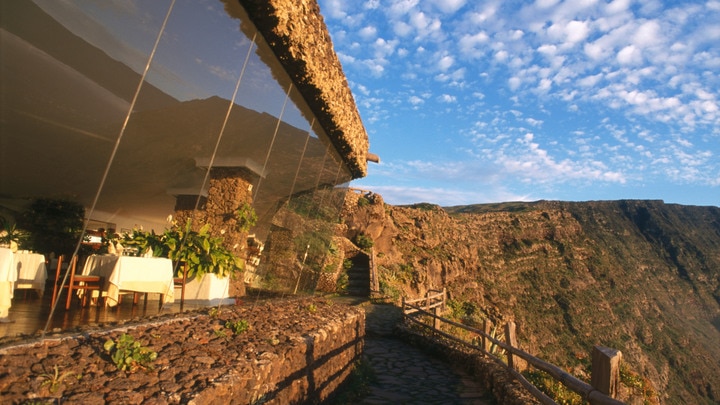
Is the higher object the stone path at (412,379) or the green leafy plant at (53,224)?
the green leafy plant at (53,224)

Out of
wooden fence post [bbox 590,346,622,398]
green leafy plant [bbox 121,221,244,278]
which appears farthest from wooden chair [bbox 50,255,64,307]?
wooden fence post [bbox 590,346,622,398]

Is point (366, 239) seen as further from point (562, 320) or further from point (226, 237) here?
point (562, 320)

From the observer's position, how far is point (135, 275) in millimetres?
3932

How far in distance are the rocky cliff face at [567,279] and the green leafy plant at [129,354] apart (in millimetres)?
12781

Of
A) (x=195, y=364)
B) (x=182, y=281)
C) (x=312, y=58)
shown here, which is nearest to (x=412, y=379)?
(x=182, y=281)

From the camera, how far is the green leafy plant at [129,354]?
2352mm

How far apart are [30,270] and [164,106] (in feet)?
4.60

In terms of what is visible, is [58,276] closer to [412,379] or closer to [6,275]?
[6,275]

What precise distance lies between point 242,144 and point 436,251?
77.4ft

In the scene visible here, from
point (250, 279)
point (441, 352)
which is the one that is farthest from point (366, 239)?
point (250, 279)

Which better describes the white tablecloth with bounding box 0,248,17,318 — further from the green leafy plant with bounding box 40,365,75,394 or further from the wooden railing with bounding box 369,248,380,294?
the wooden railing with bounding box 369,248,380,294

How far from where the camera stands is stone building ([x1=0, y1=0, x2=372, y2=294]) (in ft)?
7.36

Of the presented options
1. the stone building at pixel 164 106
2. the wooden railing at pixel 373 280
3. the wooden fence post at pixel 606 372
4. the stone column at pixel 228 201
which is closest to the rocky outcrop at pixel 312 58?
the stone building at pixel 164 106

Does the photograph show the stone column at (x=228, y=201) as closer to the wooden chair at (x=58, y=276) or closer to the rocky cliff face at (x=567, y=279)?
the wooden chair at (x=58, y=276)
